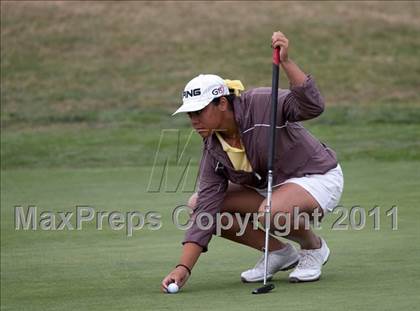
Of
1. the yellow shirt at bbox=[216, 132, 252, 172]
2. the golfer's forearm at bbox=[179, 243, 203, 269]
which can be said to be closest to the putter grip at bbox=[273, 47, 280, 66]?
the yellow shirt at bbox=[216, 132, 252, 172]

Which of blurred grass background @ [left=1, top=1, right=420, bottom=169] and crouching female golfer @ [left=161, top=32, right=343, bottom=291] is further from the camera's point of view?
blurred grass background @ [left=1, top=1, right=420, bottom=169]

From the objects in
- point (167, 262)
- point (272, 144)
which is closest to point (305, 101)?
point (272, 144)

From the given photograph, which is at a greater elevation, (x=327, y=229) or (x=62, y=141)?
(x=327, y=229)

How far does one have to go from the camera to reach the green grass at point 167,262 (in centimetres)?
657

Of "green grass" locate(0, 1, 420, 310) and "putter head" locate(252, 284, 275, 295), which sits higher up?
"putter head" locate(252, 284, 275, 295)

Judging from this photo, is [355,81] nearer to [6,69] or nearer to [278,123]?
[6,69]

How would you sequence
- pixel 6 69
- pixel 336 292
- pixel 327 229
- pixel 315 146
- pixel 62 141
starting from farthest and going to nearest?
1. pixel 6 69
2. pixel 62 141
3. pixel 327 229
4. pixel 315 146
5. pixel 336 292

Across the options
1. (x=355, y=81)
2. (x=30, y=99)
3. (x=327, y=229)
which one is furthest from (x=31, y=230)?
(x=355, y=81)

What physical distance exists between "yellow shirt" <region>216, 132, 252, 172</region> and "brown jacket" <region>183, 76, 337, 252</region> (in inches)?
1.2

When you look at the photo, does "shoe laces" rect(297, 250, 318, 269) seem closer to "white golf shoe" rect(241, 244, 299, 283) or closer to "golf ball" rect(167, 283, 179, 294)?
"white golf shoe" rect(241, 244, 299, 283)

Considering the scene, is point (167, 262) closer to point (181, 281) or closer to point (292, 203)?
point (181, 281)

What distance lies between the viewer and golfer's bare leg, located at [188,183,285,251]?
7.35 meters

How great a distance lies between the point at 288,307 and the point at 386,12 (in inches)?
939

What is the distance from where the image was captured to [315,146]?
723 centimetres
